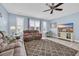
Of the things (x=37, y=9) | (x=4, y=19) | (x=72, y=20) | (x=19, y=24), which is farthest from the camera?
(x=72, y=20)

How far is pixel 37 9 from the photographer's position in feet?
9.69

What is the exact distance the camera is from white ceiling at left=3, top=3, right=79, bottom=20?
271 centimetres

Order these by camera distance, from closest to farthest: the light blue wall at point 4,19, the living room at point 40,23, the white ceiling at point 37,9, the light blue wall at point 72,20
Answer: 1. the white ceiling at point 37,9
2. the living room at point 40,23
3. the light blue wall at point 4,19
4. the light blue wall at point 72,20

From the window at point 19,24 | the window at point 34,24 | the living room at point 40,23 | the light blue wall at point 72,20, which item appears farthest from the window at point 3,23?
the light blue wall at point 72,20

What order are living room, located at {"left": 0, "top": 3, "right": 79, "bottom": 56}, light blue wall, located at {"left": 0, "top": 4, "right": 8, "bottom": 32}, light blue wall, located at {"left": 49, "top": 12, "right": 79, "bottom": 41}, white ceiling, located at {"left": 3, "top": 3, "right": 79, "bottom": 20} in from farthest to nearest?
light blue wall, located at {"left": 49, "top": 12, "right": 79, "bottom": 41}
light blue wall, located at {"left": 0, "top": 4, "right": 8, "bottom": 32}
living room, located at {"left": 0, "top": 3, "right": 79, "bottom": 56}
white ceiling, located at {"left": 3, "top": 3, "right": 79, "bottom": 20}

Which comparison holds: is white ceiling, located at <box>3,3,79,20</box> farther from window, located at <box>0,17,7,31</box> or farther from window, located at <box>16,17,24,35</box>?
window, located at <box>0,17,7,31</box>

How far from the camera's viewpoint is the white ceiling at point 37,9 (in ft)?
8.89

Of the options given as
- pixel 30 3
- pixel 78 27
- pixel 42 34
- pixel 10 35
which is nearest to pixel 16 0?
pixel 30 3

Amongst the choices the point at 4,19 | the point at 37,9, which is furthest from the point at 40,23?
the point at 4,19

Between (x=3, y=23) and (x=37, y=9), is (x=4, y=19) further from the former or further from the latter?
(x=37, y=9)

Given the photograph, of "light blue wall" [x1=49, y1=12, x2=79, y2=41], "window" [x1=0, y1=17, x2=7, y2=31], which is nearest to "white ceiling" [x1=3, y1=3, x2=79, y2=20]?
"light blue wall" [x1=49, y1=12, x2=79, y2=41]

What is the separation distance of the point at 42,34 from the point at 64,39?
1003mm

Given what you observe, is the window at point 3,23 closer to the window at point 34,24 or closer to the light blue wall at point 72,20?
the window at point 34,24

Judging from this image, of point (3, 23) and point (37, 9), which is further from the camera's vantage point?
point (3, 23)
